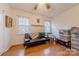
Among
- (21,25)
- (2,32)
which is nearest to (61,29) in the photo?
(21,25)

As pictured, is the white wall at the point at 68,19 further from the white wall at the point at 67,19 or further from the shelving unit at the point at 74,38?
the shelving unit at the point at 74,38

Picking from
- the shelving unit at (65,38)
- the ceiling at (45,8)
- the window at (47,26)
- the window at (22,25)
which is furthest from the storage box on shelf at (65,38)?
the window at (22,25)

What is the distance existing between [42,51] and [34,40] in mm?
284

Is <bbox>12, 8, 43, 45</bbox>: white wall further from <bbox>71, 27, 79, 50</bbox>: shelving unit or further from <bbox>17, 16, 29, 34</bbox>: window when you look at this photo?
<bbox>71, 27, 79, 50</bbox>: shelving unit

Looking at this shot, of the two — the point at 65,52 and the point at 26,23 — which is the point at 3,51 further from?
the point at 65,52

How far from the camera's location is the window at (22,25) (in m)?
1.79

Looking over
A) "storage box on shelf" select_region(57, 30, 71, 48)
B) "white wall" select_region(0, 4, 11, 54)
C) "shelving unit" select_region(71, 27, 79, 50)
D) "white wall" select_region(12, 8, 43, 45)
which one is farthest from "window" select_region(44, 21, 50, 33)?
"white wall" select_region(0, 4, 11, 54)

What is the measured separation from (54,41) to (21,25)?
75cm

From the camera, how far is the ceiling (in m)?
1.66

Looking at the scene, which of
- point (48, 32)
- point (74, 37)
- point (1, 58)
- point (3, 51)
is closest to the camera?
point (1, 58)

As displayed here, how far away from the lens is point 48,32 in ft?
6.23

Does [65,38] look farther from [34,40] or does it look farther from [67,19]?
[34,40]

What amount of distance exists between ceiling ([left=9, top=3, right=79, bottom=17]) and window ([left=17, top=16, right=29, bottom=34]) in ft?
0.65

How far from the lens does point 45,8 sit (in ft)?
5.74
